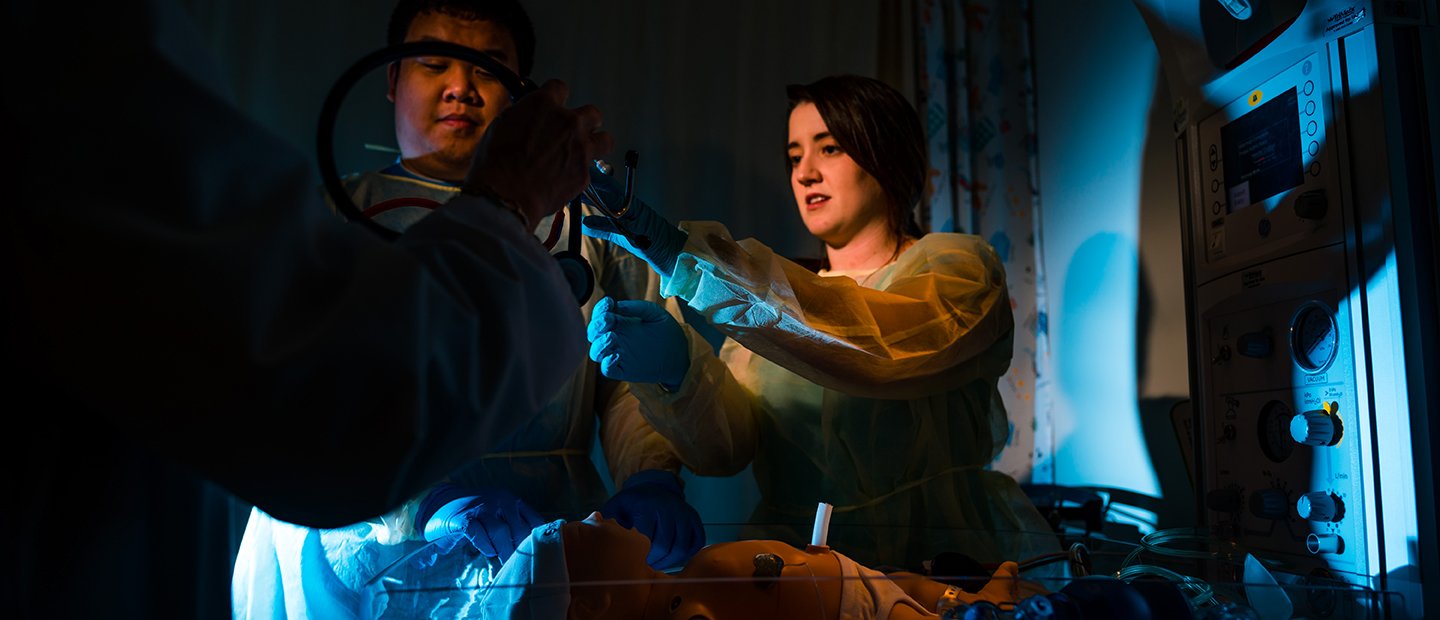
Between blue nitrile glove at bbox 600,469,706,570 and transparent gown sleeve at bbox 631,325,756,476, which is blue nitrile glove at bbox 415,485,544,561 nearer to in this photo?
blue nitrile glove at bbox 600,469,706,570

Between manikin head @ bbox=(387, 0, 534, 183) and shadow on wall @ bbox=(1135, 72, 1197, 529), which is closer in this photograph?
manikin head @ bbox=(387, 0, 534, 183)

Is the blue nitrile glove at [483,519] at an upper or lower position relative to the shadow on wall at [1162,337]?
lower

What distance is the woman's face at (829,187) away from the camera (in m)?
1.60

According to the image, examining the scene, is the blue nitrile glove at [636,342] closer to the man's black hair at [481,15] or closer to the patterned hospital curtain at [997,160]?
the man's black hair at [481,15]

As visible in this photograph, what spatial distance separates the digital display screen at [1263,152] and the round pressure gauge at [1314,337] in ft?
0.48

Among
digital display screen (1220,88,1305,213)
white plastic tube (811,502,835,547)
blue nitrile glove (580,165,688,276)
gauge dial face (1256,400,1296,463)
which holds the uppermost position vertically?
digital display screen (1220,88,1305,213)

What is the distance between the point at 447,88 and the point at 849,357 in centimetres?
82

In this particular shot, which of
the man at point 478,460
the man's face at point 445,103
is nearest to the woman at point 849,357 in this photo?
the man at point 478,460

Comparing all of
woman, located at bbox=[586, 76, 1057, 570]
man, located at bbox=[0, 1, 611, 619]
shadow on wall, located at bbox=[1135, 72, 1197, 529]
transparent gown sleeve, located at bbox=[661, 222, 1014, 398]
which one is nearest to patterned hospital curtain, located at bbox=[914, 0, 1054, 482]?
shadow on wall, located at bbox=[1135, 72, 1197, 529]

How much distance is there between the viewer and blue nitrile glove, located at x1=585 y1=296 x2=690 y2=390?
1.29 m

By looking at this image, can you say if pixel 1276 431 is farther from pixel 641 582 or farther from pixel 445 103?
pixel 445 103

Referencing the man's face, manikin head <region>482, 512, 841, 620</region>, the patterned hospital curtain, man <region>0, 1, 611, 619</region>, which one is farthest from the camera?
the patterned hospital curtain

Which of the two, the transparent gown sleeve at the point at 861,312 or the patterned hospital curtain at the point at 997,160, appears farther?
the patterned hospital curtain at the point at 997,160

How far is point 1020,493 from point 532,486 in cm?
73
